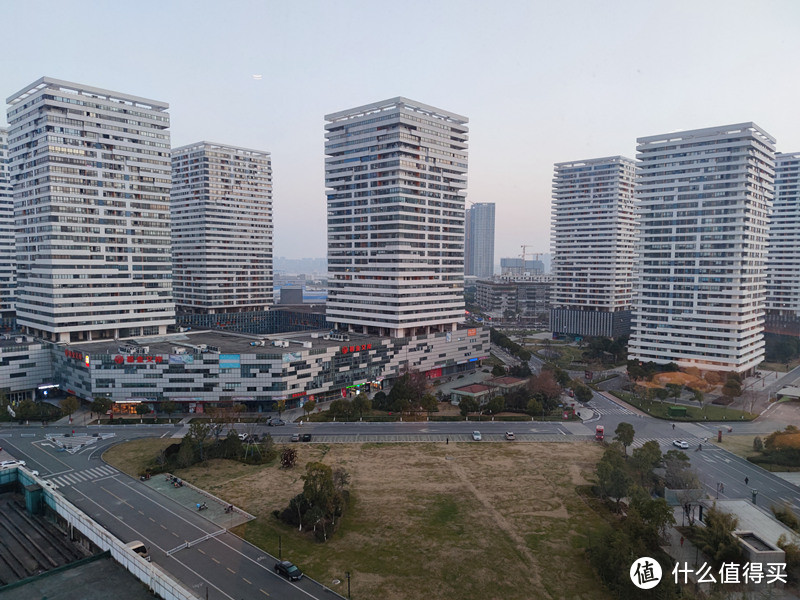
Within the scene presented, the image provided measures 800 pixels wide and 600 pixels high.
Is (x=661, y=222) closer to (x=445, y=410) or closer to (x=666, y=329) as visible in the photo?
(x=666, y=329)

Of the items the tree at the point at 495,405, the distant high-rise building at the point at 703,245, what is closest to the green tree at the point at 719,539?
the tree at the point at 495,405

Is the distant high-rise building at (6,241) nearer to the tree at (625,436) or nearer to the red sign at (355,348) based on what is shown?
the red sign at (355,348)

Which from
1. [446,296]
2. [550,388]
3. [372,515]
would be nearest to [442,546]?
[372,515]

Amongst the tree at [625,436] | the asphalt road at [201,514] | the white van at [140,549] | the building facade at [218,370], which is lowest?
the asphalt road at [201,514]

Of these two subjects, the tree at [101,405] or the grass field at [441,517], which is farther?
the tree at [101,405]

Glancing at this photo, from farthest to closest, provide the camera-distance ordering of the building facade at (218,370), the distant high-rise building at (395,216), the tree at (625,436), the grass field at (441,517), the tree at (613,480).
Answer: the distant high-rise building at (395,216) < the building facade at (218,370) < the tree at (625,436) < the tree at (613,480) < the grass field at (441,517)

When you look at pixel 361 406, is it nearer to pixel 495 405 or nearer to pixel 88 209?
pixel 495 405
